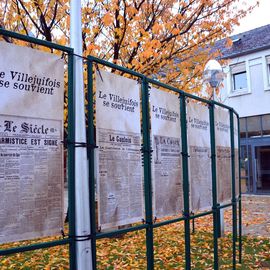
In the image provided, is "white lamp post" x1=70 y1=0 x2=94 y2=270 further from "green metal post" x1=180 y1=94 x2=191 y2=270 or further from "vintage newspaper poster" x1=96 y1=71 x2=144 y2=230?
"green metal post" x1=180 y1=94 x2=191 y2=270

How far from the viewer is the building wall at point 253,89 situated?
17891mm

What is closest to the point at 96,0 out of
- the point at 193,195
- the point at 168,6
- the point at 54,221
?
the point at 168,6

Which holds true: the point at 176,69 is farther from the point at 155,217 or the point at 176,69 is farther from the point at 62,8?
the point at 155,217

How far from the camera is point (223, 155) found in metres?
4.97

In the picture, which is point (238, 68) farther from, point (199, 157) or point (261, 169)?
point (199, 157)

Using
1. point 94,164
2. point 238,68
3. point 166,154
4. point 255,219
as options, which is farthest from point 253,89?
point 94,164

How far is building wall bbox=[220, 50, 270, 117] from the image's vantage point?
17891 millimetres

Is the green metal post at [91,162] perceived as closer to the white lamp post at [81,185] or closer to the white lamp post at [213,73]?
the white lamp post at [81,185]

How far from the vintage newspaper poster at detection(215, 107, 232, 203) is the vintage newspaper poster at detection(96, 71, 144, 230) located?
1.96 meters

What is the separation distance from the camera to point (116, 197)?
279 centimetres

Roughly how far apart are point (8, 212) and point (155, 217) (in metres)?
1.47

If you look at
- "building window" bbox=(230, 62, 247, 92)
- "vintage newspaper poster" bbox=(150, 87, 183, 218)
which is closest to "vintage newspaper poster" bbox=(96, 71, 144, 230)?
"vintage newspaper poster" bbox=(150, 87, 183, 218)

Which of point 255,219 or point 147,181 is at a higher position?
point 147,181

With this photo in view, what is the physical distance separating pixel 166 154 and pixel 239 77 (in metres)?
16.9
